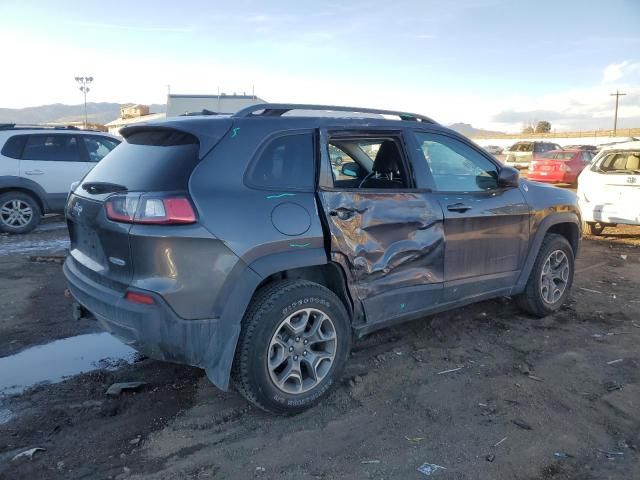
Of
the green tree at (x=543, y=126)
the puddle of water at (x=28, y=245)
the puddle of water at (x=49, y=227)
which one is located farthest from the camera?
the green tree at (x=543, y=126)

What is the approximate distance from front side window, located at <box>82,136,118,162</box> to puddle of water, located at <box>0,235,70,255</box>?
2015 millimetres

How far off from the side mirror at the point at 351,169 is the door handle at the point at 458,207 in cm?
79

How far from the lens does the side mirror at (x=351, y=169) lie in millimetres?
4184

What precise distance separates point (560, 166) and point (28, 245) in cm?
1654

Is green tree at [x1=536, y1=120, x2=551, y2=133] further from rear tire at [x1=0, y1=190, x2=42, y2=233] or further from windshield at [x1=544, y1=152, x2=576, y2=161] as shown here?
rear tire at [x1=0, y1=190, x2=42, y2=233]

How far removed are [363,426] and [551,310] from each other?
2727mm

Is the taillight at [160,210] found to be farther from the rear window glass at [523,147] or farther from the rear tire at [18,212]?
the rear window glass at [523,147]

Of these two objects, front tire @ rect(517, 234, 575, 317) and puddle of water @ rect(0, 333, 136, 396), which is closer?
puddle of water @ rect(0, 333, 136, 396)

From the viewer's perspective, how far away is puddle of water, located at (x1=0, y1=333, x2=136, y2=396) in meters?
3.73

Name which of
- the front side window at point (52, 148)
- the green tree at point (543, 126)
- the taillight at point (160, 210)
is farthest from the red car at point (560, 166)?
the green tree at point (543, 126)

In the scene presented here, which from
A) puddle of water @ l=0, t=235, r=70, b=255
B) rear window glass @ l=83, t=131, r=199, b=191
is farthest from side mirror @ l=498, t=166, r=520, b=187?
puddle of water @ l=0, t=235, r=70, b=255

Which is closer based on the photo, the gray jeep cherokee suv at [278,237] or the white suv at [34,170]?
the gray jeep cherokee suv at [278,237]

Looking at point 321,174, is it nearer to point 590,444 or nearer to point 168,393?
point 168,393

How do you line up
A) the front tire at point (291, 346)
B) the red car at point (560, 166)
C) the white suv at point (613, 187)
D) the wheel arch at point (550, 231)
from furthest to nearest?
the red car at point (560, 166) → the white suv at point (613, 187) → the wheel arch at point (550, 231) → the front tire at point (291, 346)
